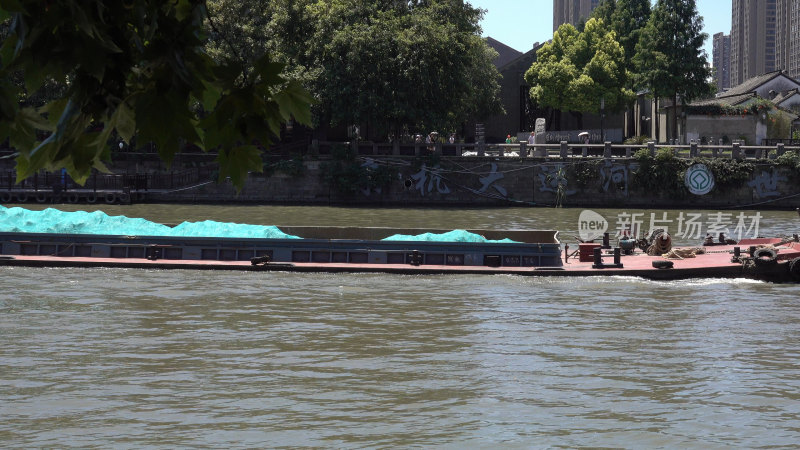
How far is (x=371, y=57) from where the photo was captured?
57.6 metres

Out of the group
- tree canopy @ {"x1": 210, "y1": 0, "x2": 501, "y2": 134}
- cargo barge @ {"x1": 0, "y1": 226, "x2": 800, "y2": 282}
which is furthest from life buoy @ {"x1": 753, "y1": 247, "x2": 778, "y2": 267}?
tree canopy @ {"x1": 210, "y1": 0, "x2": 501, "y2": 134}

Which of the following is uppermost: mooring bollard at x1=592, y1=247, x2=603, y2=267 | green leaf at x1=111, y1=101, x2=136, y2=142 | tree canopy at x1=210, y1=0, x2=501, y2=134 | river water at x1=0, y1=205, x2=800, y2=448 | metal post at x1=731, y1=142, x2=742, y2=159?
tree canopy at x1=210, y1=0, x2=501, y2=134

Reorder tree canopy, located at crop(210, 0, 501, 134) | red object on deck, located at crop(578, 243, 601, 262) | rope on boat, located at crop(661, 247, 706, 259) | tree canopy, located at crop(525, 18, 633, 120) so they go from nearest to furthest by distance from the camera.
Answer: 1. rope on boat, located at crop(661, 247, 706, 259)
2. red object on deck, located at crop(578, 243, 601, 262)
3. tree canopy, located at crop(210, 0, 501, 134)
4. tree canopy, located at crop(525, 18, 633, 120)

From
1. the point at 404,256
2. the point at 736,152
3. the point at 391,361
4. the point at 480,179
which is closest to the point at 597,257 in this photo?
the point at 404,256

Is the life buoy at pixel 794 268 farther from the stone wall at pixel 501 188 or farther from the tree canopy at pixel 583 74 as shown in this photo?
the tree canopy at pixel 583 74

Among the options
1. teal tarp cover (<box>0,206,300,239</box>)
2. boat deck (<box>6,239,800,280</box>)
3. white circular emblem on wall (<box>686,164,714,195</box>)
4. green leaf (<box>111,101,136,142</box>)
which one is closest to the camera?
green leaf (<box>111,101,136,142</box>)

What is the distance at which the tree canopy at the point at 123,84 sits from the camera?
406 centimetres

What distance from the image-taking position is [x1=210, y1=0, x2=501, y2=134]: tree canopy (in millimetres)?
57750

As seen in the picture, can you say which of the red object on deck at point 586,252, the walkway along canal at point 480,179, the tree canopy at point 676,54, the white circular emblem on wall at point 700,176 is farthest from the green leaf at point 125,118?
the tree canopy at point 676,54

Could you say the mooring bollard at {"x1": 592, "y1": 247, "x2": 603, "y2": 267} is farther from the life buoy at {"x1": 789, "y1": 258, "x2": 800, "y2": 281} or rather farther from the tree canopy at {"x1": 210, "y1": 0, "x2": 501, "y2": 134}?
the tree canopy at {"x1": 210, "y1": 0, "x2": 501, "y2": 134}

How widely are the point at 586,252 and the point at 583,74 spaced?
52.2 m

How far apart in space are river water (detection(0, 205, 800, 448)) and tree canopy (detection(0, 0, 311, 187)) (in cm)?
1067

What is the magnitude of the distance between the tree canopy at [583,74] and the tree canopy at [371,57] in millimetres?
21395

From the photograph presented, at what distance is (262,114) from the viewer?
4629mm
